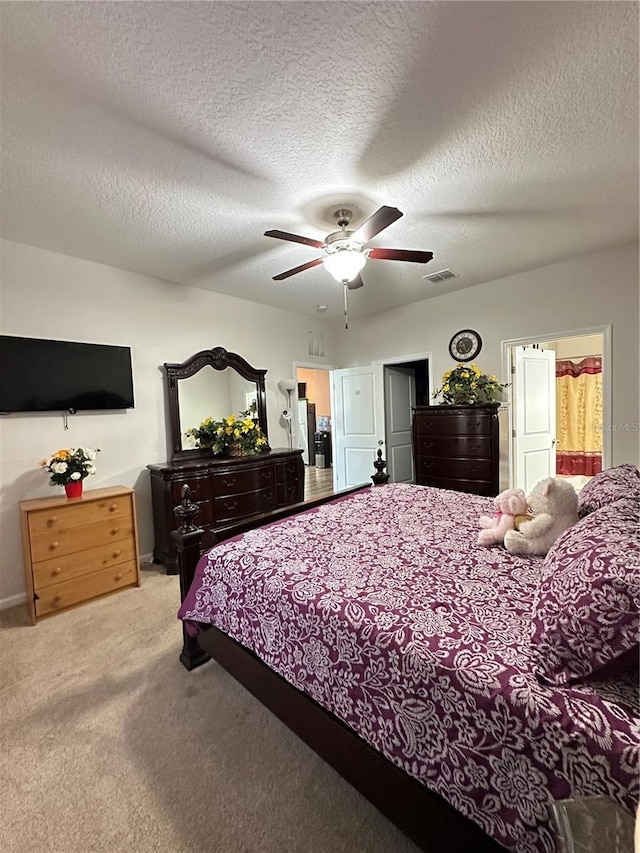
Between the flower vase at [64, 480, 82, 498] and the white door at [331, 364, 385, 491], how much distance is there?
3.35 metres

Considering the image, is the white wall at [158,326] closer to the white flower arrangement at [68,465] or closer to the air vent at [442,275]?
the white flower arrangement at [68,465]

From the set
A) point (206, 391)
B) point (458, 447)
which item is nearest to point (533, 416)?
point (458, 447)

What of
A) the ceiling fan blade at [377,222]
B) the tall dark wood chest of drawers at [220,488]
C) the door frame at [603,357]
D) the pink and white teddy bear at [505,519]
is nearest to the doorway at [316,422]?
the tall dark wood chest of drawers at [220,488]

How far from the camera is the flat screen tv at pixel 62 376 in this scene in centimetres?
279

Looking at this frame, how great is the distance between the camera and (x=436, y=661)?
3.28 feet

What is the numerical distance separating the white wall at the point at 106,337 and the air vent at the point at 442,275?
204 centimetres

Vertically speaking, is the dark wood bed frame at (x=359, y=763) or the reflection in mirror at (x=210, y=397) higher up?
the reflection in mirror at (x=210, y=397)

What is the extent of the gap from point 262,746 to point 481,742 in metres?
1.07

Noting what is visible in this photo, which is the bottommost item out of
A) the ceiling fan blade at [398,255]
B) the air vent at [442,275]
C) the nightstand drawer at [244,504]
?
the nightstand drawer at [244,504]

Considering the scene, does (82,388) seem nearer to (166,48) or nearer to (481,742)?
(166,48)

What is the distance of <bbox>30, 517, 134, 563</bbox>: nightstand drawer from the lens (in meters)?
2.54

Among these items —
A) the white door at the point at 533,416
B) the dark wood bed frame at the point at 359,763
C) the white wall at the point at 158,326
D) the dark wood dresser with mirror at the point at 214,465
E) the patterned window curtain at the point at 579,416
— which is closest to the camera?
the dark wood bed frame at the point at 359,763

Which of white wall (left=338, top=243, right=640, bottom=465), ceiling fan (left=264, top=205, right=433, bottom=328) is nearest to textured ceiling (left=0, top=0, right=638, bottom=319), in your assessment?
ceiling fan (left=264, top=205, right=433, bottom=328)

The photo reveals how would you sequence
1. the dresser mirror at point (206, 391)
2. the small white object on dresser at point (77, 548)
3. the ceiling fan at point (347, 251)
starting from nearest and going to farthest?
1. the ceiling fan at point (347, 251)
2. the small white object on dresser at point (77, 548)
3. the dresser mirror at point (206, 391)
